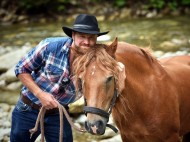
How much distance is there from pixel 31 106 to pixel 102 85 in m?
Answer: 0.90

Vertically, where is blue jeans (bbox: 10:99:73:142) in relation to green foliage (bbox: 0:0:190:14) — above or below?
above

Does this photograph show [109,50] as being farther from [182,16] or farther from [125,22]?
[182,16]

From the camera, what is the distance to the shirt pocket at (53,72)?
9.27ft

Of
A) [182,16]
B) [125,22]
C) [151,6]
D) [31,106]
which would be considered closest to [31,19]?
[125,22]

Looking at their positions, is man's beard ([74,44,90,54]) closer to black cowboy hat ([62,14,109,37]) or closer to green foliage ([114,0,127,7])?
black cowboy hat ([62,14,109,37])

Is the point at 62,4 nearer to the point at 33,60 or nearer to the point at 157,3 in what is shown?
the point at 157,3

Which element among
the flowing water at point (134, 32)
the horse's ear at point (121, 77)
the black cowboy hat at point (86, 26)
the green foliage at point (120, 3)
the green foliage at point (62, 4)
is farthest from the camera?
the green foliage at point (120, 3)

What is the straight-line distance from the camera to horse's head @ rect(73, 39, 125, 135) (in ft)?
7.63

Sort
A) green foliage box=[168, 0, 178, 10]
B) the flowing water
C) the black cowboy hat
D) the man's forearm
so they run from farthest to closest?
1. green foliage box=[168, 0, 178, 10]
2. the flowing water
3. the man's forearm
4. the black cowboy hat

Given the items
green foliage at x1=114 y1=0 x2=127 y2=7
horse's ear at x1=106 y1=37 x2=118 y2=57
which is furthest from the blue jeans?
green foliage at x1=114 y1=0 x2=127 y2=7

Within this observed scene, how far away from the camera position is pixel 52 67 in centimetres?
283

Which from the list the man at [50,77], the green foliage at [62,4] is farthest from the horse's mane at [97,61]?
the green foliage at [62,4]

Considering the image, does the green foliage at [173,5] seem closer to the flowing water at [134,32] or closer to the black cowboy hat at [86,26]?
the flowing water at [134,32]

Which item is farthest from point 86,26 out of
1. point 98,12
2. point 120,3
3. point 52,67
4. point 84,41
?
point 120,3
